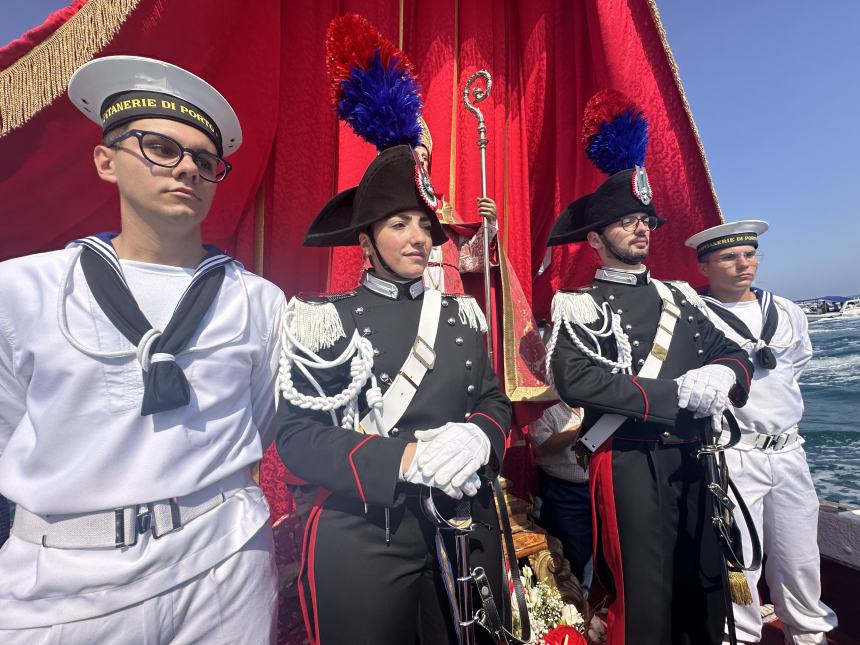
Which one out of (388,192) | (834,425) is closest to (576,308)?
(388,192)

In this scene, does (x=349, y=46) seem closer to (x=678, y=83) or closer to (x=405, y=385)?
(x=405, y=385)

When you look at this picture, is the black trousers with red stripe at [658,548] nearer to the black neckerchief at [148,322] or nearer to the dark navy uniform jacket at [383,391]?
the dark navy uniform jacket at [383,391]

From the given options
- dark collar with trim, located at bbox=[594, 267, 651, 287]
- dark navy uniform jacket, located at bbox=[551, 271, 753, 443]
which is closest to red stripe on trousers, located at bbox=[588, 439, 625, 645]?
dark navy uniform jacket, located at bbox=[551, 271, 753, 443]

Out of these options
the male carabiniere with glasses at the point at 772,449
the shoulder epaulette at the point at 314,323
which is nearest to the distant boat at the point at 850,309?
the male carabiniere with glasses at the point at 772,449

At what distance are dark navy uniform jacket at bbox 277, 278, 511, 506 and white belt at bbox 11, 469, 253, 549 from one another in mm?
360

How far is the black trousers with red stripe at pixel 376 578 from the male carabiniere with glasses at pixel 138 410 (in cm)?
19

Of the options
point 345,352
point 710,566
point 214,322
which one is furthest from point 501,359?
point 214,322

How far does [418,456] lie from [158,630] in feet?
2.83

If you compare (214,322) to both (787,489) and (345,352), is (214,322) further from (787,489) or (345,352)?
(787,489)

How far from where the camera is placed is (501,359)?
3.26 meters

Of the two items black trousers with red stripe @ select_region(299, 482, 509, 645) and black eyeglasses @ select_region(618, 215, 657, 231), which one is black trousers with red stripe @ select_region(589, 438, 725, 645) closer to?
black trousers with red stripe @ select_region(299, 482, 509, 645)

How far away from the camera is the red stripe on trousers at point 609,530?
6.34 ft

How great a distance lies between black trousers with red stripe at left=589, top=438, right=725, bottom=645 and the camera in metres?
1.88

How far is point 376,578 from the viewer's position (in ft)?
4.45
